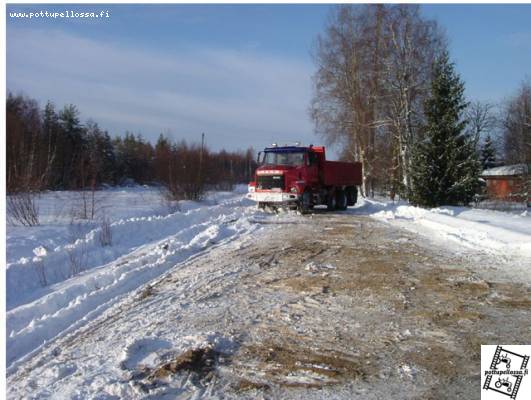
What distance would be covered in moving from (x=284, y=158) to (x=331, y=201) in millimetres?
3621

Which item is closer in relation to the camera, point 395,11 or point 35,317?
point 35,317

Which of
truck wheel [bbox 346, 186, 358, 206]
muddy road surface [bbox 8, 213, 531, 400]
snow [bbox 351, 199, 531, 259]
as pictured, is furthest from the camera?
truck wheel [bbox 346, 186, 358, 206]

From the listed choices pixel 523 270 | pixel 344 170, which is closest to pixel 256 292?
pixel 523 270

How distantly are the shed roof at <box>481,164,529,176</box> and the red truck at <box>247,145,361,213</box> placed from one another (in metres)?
24.7

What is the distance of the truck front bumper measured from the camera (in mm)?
18094

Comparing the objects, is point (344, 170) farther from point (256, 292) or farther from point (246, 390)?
point (246, 390)

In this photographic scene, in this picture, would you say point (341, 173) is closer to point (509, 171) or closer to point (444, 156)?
point (444, 156)

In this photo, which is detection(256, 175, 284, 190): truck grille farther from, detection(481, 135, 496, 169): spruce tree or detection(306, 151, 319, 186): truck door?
detection(481, 135, 496, 169): spruce tree

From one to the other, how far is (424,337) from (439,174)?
17950 mm

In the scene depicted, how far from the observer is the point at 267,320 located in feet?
17.0

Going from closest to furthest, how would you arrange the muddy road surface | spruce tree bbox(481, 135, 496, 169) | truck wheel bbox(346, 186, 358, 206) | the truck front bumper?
the muddy road surface → the truck front bumper → truck wheel bbox(346, 186, 358, 206) → spruce tree bbox(481, 135, 496, 169)

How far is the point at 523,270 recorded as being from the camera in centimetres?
767

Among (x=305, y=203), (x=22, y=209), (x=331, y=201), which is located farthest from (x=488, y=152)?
(x=22, y=209)

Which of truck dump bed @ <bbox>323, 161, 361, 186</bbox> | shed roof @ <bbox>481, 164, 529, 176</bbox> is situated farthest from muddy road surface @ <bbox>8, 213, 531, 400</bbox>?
shed roof @ <bbox>481, 164, 529, 176</bbox>
